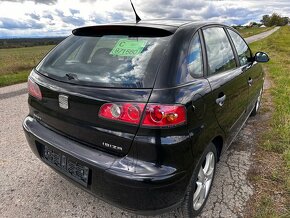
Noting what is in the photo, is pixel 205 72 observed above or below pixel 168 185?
above

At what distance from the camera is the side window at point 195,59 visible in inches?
82.8

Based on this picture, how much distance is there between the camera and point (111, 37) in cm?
236

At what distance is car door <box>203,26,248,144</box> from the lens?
242cm

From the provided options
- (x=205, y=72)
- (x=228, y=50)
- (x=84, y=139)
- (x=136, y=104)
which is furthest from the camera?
(x=228, y=50)

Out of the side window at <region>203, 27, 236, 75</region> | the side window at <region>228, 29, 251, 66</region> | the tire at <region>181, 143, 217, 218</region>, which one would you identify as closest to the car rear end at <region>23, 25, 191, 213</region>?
the tire at <region>181, 143, 217, 218</region>

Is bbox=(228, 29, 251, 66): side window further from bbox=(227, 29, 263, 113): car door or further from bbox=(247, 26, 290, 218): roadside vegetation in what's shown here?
bbox=(247, 26, 290, 218): roadside vegetation

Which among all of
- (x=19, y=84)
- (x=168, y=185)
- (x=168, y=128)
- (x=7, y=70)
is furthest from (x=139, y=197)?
(x=7, y=70)

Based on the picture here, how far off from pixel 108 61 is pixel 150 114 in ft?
2.15

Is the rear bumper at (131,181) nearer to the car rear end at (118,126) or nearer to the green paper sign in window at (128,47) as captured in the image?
the car rear end at (118,126)

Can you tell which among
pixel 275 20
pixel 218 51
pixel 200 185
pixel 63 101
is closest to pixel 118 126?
pixel 63 101

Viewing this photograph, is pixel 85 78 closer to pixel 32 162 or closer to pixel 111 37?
pixel 111 37

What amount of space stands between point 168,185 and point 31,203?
1.36 m

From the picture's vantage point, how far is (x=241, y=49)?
3.60 meters

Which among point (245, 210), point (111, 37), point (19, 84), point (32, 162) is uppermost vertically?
point (111, 37)
